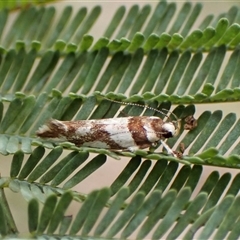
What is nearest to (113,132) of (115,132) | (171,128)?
(115,132)

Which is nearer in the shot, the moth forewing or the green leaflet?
the green leaflet

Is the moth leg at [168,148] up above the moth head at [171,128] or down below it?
below

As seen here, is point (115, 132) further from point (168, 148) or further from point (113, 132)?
point (168, 148)

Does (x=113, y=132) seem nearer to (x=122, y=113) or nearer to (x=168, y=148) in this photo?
(x=122, y=113)

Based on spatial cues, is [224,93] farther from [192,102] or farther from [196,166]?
[196,166]

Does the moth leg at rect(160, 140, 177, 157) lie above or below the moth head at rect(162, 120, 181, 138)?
below

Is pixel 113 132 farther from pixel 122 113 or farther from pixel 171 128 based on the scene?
pixel 171 128

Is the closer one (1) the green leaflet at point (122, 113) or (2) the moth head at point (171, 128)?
(1) the green leaflet at point (122, 113)
